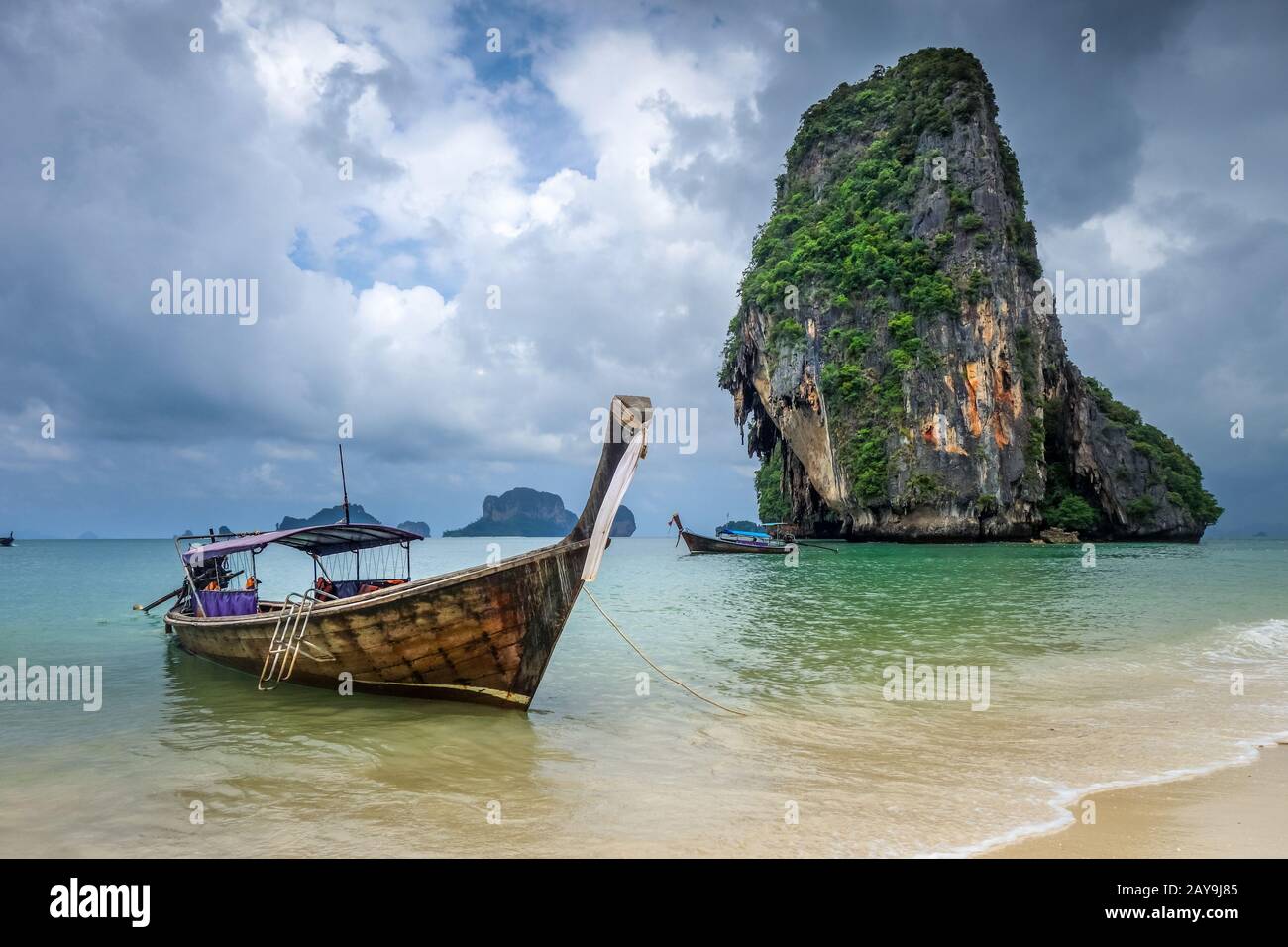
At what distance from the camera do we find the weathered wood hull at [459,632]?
7103 mm

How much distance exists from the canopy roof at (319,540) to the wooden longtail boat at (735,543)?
29.2 m

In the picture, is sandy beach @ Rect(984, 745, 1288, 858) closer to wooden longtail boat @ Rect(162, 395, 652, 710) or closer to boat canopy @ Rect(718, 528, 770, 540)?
wooden longtail boat @ Rect(162, 395, 652, 710)

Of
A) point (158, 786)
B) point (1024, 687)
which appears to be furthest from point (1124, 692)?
point (158, 786)

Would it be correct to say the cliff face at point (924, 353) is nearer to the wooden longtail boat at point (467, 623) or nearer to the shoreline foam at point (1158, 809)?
the wooden longtail boat at point (467, 623)

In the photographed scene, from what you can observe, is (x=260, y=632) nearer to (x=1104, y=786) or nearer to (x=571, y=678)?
(x=571, y=678)

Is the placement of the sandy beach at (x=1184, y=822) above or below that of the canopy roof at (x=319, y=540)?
below

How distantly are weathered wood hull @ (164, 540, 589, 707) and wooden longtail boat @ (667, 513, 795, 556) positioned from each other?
3174 centimetres

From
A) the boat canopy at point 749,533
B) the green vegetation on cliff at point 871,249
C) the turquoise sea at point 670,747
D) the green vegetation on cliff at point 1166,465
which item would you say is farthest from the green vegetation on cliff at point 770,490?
the turquoise sea at point 670,747

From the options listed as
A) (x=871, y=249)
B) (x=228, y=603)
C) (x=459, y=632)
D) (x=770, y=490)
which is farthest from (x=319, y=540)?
(x=770, y=490)

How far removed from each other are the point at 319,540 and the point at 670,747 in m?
7.46

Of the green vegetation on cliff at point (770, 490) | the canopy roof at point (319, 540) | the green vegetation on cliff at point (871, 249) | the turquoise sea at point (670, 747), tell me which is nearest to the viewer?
the turquoise sea at point (670, 747)

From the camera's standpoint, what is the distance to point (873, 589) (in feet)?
64.5

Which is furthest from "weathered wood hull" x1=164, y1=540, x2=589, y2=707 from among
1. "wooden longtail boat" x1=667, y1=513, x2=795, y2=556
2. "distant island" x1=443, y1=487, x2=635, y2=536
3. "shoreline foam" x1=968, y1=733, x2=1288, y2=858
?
"distant island" x1=443, y1=487, x2=635, y2=536

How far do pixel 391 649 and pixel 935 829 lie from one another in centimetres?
561
